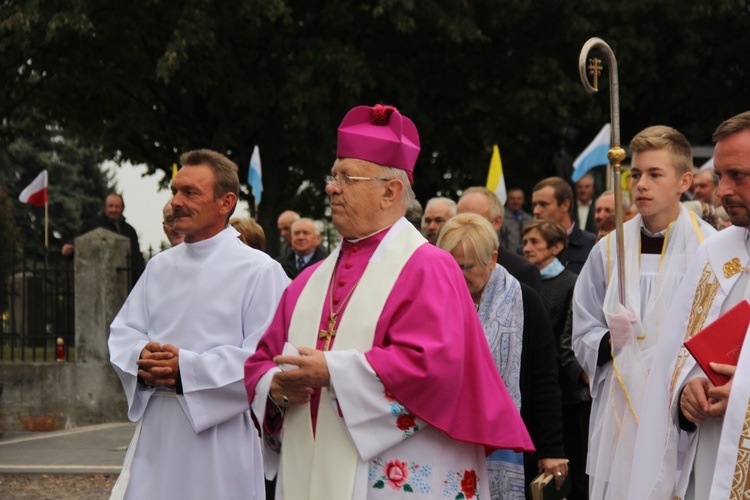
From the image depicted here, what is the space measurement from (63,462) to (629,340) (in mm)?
6453

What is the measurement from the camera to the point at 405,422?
14.0 feet

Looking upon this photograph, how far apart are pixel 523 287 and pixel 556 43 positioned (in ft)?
58.0

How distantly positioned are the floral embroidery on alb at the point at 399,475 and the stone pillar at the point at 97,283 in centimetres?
972

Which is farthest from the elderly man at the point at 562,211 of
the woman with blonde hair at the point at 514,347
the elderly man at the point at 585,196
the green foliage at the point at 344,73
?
the green foliage at the point at 344,73

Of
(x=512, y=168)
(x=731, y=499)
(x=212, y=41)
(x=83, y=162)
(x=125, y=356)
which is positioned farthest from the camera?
(x=83, y=162)

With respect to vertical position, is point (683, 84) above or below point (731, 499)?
above

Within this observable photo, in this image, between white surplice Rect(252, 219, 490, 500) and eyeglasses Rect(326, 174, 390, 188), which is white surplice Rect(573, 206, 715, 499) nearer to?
white surplice Rect(252, 219, 490, 500)

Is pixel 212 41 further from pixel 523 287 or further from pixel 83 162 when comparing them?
pixel 83 162

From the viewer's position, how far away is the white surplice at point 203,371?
552 centimetres

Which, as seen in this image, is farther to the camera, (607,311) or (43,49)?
(43,49)

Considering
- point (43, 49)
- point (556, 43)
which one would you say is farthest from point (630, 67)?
point (43, 49)

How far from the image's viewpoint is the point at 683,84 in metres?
24.4

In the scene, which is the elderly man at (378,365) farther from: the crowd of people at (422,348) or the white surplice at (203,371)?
the white surplice at (203,371)

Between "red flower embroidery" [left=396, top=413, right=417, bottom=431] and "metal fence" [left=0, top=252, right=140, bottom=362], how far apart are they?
32.6 feet
